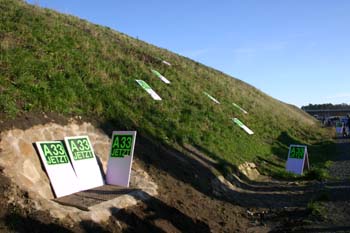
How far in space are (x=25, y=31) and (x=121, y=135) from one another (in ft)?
20.0

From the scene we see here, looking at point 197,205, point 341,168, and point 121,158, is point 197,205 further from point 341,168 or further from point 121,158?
point 341,168

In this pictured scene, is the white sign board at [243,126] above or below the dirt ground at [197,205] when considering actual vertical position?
above

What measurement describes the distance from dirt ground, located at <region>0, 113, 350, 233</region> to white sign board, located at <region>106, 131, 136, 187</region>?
2.69 ft

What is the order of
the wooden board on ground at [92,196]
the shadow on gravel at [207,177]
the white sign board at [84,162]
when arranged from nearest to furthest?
the wooden board on ground at [92,196], the white sign board at [84,162], the shadow on gravel at [207,177]

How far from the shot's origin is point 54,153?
9234 millimetres

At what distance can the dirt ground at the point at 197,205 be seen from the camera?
754 cm

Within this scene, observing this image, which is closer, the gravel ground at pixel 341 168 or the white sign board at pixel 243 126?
the gravel ground at pixel 341 168

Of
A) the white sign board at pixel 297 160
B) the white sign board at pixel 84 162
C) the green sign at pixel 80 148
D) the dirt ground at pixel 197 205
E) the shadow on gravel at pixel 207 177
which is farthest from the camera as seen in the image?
the white sign board at pixel 297 160

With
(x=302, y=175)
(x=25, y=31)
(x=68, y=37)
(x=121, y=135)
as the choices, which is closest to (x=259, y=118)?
(x=302, y=175)

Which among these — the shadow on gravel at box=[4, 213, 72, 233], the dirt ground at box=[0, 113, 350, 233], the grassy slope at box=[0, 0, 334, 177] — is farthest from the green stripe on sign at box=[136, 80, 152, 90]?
the shadow on gravel at box=[4, 213, 72, 233]

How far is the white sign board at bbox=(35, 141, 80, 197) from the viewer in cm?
874

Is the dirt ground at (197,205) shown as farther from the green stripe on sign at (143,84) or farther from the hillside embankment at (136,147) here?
the green stripe on sign at (143,84)

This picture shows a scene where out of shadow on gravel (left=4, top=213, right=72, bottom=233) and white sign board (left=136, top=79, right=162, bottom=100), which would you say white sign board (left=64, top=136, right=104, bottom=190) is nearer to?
shadow on gravel (left=4, top=213, right=72, bottom=233)

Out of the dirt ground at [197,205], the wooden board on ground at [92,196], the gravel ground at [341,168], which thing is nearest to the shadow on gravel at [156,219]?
the dirt ground at [197,205]
